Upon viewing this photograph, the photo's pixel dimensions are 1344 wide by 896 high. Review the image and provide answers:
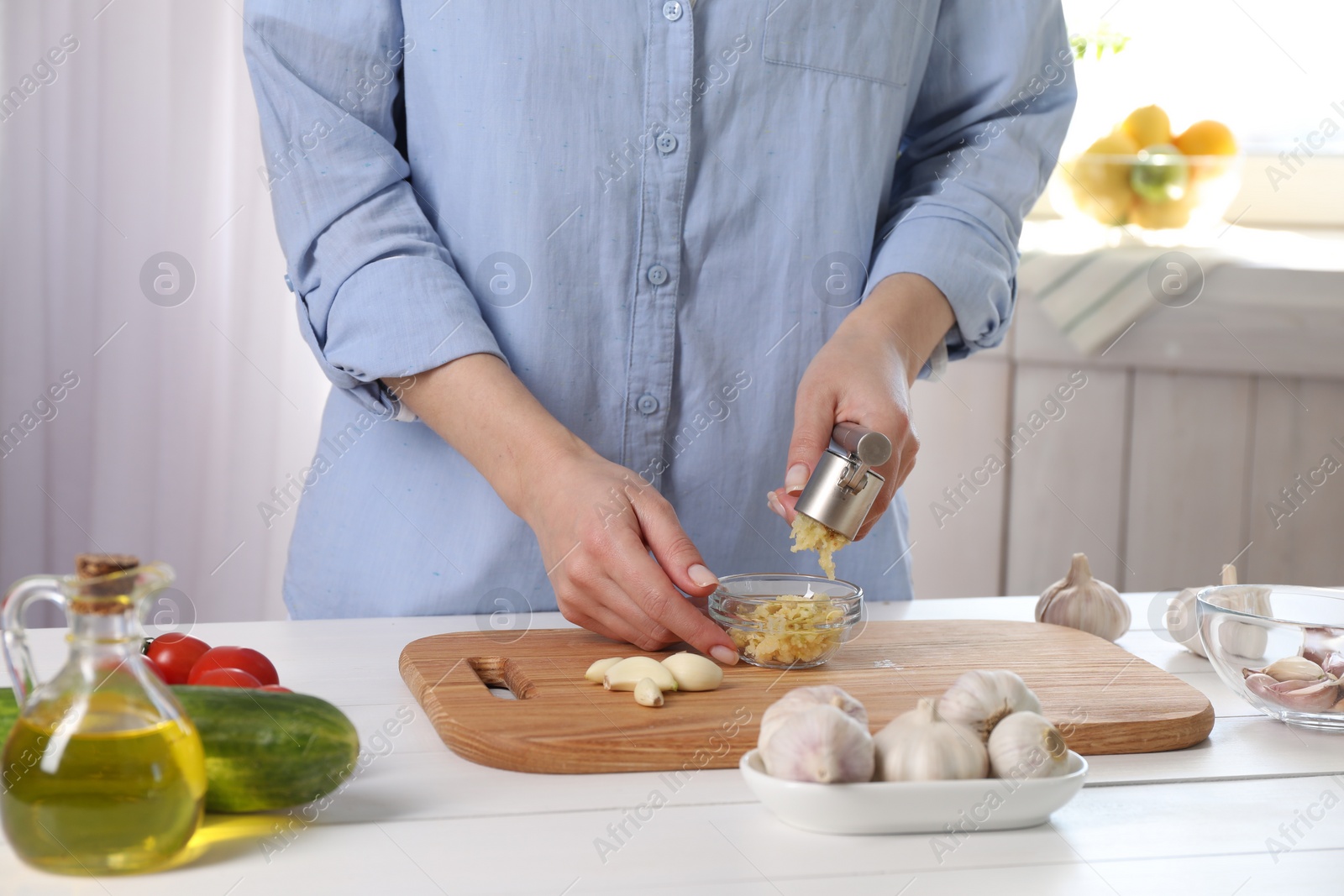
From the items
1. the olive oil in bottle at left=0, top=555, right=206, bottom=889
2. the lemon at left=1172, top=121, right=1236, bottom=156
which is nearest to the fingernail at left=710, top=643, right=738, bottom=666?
the olive oil in bottle at left=0, top=555, right=206, bottom=889

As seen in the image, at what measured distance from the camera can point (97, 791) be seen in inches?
23.0

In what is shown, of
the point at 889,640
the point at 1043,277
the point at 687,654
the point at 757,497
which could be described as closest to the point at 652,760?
the point at 687,654

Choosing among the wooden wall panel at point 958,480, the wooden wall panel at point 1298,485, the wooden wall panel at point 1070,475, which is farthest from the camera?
the wooden wall panel at point 958,480

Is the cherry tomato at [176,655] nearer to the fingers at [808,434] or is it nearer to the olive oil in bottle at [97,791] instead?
the olive oil in bottle at [97,791]

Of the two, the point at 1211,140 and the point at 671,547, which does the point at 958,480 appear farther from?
the point at 671,547

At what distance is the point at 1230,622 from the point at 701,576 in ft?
1.28

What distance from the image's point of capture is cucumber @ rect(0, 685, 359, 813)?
2.21 ft

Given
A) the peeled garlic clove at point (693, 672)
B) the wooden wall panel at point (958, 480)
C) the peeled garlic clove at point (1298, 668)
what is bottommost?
the wooden wall panel at point (958, 480)

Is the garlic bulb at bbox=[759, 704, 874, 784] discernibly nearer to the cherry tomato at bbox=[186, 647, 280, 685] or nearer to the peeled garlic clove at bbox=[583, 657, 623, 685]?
the peeled garlic clove at bbox=[583, 657, 623, 685]

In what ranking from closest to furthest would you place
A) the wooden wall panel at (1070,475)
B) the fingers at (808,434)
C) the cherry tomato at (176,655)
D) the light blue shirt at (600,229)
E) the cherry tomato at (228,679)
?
the cherry tomato at (228,679) → the cherry tomato at (176,655) → the fingers at (808,434) → the light blue shirt at (600,229) → the wooden wall panel at (1070,475)

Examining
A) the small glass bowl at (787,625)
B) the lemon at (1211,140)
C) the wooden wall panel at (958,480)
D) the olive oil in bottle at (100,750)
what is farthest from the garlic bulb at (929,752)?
the lemon at (1211,140)

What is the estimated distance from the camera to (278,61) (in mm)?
1144

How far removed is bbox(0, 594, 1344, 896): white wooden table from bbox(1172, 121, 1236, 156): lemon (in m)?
1.71

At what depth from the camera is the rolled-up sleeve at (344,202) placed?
1.10 metres
